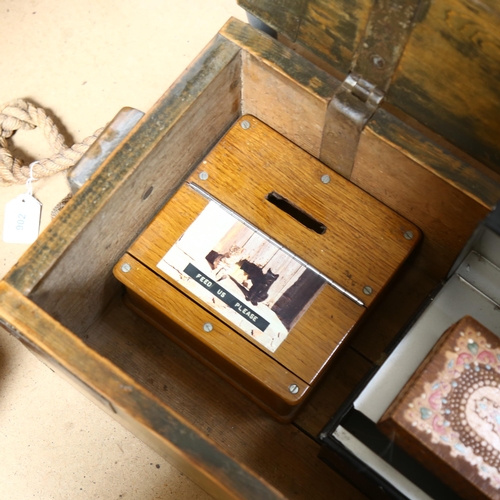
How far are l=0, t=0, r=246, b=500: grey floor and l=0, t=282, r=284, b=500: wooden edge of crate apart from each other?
15.0 inches

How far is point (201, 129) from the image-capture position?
3.92 ft

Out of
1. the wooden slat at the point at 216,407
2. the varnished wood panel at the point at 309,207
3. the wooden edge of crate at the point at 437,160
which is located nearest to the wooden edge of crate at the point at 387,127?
→ the wooden edge of crate at the point at 437,160

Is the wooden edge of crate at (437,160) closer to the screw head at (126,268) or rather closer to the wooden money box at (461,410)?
the wooden money box at (461,410)

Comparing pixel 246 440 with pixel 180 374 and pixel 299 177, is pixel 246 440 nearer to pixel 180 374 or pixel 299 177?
pixel 180 374

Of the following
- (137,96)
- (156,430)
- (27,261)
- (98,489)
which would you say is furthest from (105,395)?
(137,96)

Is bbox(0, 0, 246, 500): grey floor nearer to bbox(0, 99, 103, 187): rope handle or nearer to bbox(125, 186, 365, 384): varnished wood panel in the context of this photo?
bbox(0, 99, 103, 187): rope handle

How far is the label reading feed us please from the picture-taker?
1.14 metres

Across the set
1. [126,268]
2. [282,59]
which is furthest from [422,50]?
[126,268]

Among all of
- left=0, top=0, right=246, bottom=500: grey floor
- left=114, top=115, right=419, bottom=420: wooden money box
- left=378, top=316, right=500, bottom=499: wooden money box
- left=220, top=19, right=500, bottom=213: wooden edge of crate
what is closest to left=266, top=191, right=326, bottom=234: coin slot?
left=114, top=115, right=419, bottom=420: wooden money box

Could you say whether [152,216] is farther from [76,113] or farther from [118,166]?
[76,113]

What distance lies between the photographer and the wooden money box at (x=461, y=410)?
917 mm

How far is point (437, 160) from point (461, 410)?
0.35 m

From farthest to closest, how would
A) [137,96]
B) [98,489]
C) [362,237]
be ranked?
[137,96] < [98,489] < [362,237]

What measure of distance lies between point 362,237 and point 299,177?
143 millimetres
